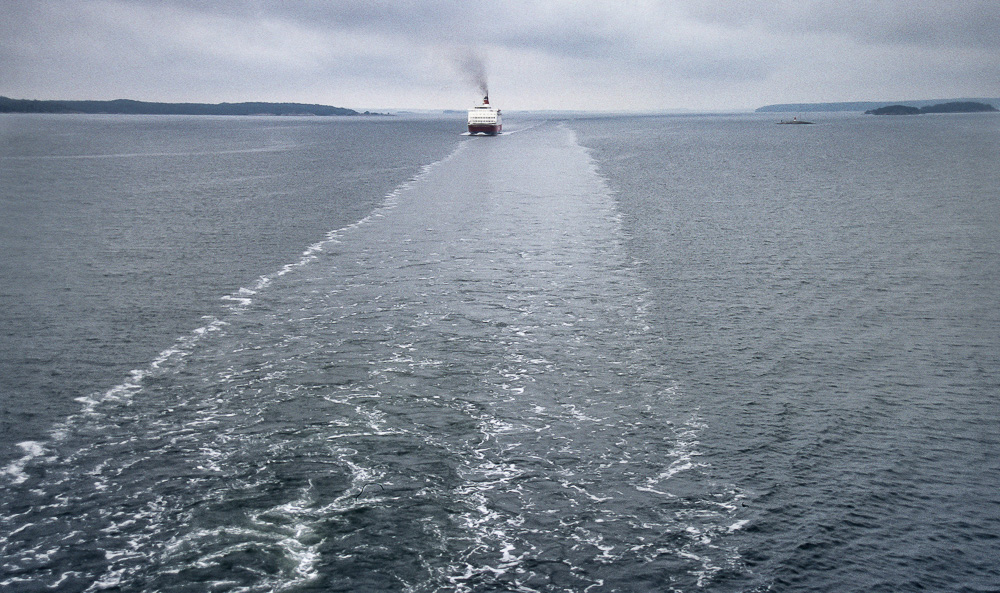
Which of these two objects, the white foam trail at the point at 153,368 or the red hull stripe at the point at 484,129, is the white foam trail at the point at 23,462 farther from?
the red hull stripe at the point at 484,129

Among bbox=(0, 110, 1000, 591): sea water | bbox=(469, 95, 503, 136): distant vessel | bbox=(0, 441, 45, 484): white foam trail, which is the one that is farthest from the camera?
bbox=(469, 95, 503, 136): distant vessel

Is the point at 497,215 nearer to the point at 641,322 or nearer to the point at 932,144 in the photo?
the point at 641,322

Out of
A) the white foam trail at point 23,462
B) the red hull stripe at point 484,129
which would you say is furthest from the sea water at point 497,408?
the red hull stripe at point 484,129

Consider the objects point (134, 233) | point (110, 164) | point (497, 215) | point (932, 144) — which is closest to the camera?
point (134, 233)

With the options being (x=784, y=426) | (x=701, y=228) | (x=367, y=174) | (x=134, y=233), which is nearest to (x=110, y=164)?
(x=367, y=174)

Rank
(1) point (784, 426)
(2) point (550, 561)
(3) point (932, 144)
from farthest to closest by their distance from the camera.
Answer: (3) point (932, 144), (1) point (784, 426), (2) point (550, 561)

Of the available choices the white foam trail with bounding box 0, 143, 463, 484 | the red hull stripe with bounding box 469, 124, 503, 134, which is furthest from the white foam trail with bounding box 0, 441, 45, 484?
the red hull stripe with bounding box 469, 124, 503, 134

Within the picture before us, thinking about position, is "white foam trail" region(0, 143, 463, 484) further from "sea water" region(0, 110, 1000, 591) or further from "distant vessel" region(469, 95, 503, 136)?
"distant vessel" region(469, 95, 503, 136)

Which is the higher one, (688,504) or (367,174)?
(367,174)
